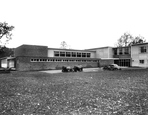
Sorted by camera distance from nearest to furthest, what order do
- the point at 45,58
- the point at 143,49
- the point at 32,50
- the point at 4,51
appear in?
the point at 45,58 < the point at 32,50 < the point at 143,49 < the point at 4,51

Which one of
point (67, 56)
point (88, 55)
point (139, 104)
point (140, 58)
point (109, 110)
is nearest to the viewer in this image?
point (109, 110)

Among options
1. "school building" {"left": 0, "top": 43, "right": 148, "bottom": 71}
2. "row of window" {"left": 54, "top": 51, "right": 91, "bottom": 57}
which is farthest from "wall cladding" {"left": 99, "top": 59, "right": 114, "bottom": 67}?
"row of window" {"left": 54, "top": 51, "right": 91, "bottom": 57}

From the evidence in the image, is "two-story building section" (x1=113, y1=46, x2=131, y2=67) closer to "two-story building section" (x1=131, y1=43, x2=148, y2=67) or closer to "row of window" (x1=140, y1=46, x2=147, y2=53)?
"two-story building section" (x1=131, y1=43, x2=148, y2=67)

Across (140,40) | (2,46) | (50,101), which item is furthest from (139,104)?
(140,40)

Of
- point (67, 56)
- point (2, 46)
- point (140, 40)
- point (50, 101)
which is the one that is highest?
point (140, 40)

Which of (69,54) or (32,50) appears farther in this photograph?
(69,54)

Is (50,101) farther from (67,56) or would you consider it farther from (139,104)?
(67,56)

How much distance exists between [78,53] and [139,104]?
140 ft

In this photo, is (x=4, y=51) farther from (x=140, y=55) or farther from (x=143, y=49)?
(x=143, y=49)

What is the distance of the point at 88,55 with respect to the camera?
53031 mm

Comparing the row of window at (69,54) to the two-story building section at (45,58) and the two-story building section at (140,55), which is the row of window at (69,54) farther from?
the two-story building section at (140,55)

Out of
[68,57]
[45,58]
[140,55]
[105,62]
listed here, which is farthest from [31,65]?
[140,55]

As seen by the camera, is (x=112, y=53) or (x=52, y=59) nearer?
(x=52, y=59)

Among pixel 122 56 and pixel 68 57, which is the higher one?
pixel 122 56
